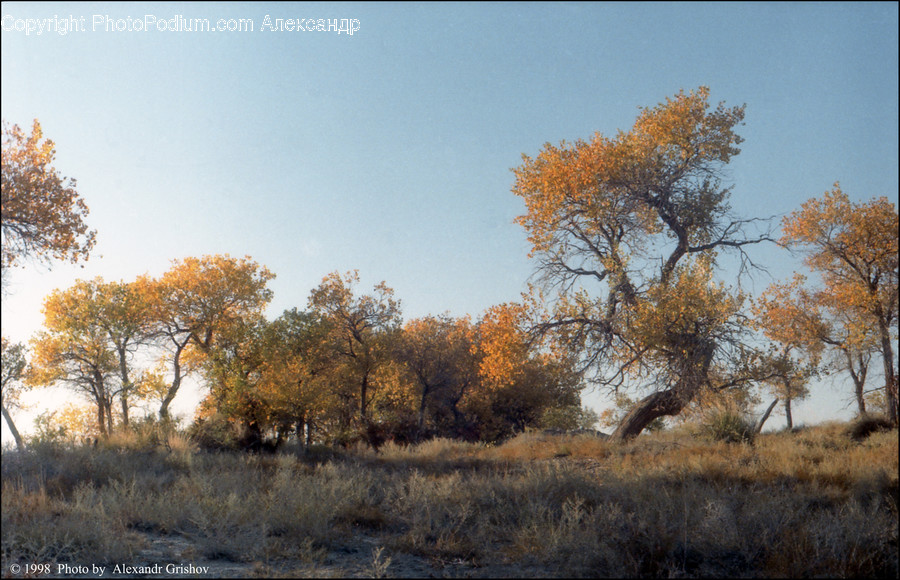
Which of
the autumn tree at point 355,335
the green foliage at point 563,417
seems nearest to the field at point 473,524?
the autumn tree at point 355,335

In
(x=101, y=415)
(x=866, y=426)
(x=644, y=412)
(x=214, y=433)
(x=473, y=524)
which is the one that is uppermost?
(x=101, y=415)

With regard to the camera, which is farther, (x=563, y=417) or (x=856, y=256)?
(x=563, y=417)

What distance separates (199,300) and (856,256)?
86.9ft

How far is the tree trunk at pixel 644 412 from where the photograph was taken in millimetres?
17625

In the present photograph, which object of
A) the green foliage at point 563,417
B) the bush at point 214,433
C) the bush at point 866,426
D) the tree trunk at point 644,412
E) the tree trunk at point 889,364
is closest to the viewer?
the tree trunk at point 644,412

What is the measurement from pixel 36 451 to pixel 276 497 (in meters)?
7.61

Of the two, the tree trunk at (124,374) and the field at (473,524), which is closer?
the field at (473,524)

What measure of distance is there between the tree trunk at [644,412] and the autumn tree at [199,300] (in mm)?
18292

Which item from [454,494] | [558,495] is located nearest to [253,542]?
[454,494]

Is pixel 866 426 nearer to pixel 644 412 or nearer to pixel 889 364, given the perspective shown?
pixel 889 364

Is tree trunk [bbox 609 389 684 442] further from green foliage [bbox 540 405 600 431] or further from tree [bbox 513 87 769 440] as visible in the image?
green foliage [bbox 540 405 600 431]

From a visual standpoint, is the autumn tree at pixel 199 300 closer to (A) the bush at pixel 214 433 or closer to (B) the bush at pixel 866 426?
(A) the bush at pixel 214 433

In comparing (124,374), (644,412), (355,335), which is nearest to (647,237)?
(644,412)

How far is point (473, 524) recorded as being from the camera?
913cm
